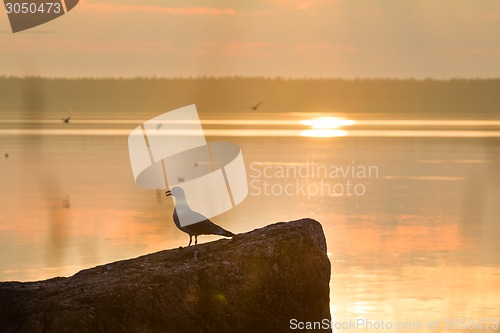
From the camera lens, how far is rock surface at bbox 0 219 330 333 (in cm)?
863

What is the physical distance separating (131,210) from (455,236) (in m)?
9.02

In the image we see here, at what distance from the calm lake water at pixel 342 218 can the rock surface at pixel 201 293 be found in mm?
3851

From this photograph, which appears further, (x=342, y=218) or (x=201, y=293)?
(x=342, y=218)

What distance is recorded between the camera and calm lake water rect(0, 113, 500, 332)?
1528cm

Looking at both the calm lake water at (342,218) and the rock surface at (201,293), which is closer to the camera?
the rock surface at (201,293)

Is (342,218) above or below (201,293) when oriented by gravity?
below

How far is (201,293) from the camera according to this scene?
891 centimetres

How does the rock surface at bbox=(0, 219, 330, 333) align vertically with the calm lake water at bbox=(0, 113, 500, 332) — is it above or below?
above

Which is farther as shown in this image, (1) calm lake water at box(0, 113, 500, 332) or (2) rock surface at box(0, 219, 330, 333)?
(1) calm lake water at box(0, 113, 500, 332)

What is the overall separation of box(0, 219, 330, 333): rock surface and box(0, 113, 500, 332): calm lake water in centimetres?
385

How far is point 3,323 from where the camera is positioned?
871cm

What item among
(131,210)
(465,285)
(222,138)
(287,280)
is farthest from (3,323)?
(222,138)

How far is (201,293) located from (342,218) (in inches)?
616

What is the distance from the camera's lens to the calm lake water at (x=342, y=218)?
15281 millimetres
